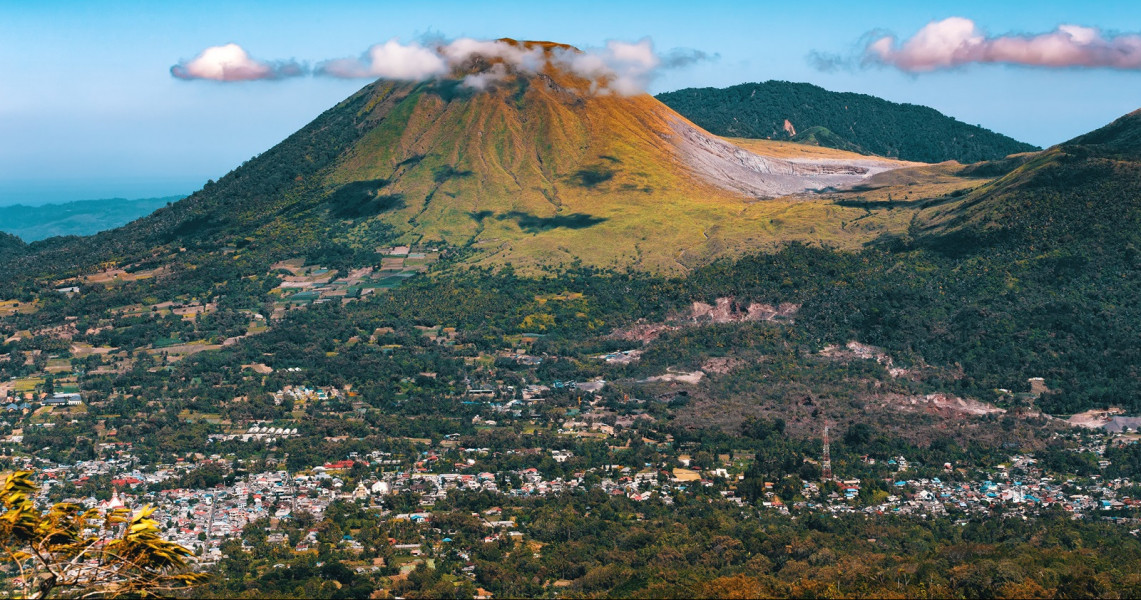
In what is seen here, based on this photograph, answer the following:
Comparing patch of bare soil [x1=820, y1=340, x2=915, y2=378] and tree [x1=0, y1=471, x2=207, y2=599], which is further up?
tree [x1=0, y1=471, x2=207, y2=599]

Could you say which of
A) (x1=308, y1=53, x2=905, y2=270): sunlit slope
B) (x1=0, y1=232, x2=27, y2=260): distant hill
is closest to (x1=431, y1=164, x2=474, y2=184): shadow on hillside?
(x1=308, y1=53, x2=905, y2=270): sunlit slope

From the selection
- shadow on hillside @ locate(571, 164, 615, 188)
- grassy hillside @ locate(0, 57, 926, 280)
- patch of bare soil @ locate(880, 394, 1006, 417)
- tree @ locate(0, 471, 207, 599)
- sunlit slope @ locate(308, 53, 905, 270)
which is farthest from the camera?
shadow on hillside @ locate(571, 164, 615, 188)

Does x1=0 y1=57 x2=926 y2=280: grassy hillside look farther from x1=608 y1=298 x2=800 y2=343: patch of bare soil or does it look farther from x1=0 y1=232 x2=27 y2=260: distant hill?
x1=608 y1=298 x2=800 y2=343: patch of bare soil

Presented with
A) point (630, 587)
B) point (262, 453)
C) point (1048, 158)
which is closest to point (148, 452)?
point (262, 453)

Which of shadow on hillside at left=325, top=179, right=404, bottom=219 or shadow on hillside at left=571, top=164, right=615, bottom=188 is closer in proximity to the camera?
shadow on hillside at left=325, top=179, right=404, bottom=219

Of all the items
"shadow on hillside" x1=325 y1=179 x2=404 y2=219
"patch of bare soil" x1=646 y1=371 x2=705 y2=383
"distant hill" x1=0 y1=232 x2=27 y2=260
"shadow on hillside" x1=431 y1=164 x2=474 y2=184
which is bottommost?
"patch of bare soil" x1=646 y1=371 x2=705 y2=383

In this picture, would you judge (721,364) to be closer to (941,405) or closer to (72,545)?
(941,405)

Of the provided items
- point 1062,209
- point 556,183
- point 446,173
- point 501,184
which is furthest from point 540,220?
point 1062,209

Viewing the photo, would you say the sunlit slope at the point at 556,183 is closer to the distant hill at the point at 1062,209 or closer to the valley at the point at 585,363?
the valley at the point at 585,363
